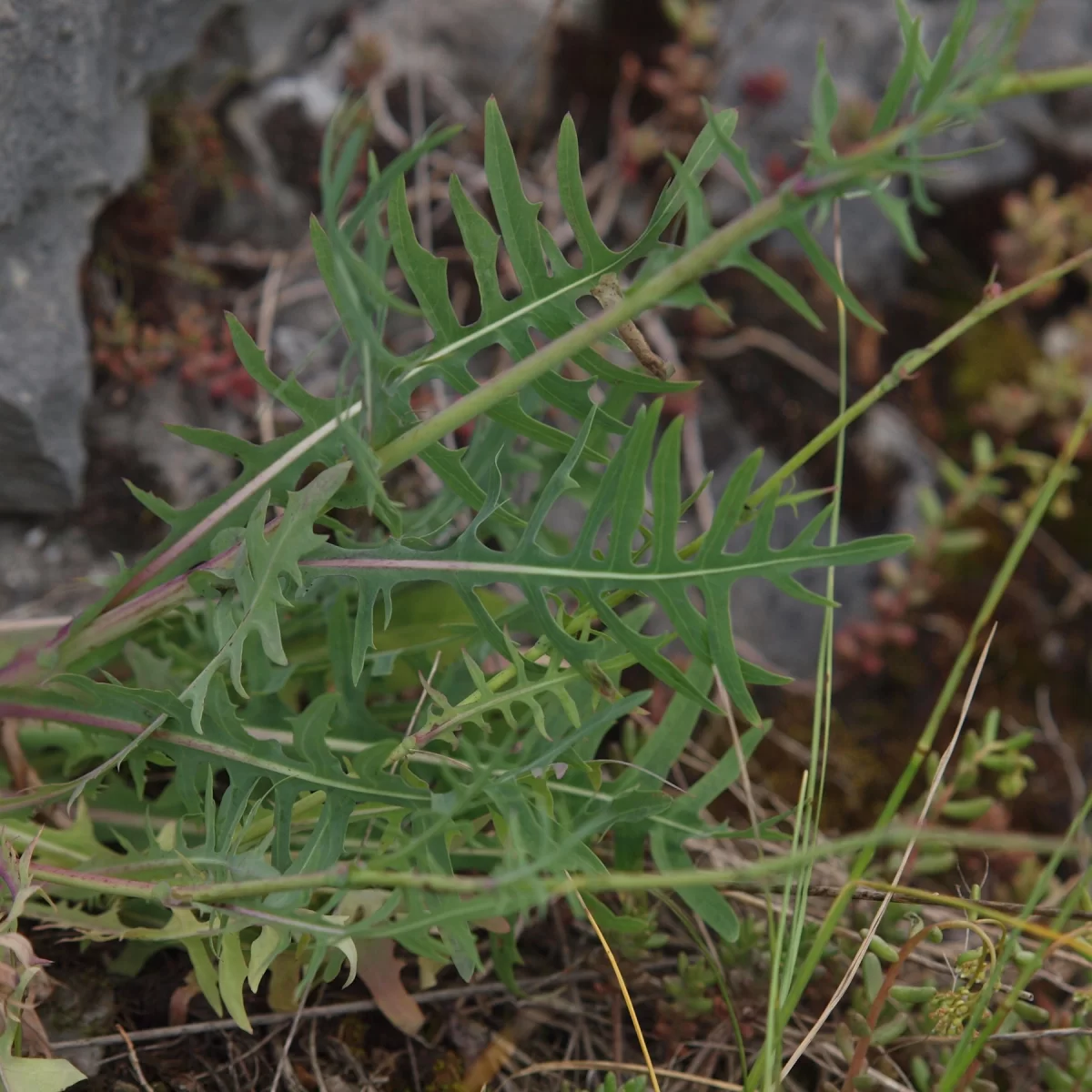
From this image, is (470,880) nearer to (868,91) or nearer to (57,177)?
(57,177)

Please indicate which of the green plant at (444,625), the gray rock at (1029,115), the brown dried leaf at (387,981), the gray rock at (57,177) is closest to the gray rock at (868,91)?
the gray rock at (1029,115)

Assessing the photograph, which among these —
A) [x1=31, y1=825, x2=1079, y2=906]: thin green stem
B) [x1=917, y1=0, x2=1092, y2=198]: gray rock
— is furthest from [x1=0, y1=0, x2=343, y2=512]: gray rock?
[x1=917, y1=0, x2=1092, y2=198]: gray rock

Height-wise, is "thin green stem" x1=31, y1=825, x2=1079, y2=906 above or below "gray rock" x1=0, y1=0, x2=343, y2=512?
below

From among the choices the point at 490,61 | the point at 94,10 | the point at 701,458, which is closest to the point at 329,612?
the point at 94,10

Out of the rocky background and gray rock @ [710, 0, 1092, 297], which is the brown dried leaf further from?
gray rock @ [710, 0, 1092, 297]

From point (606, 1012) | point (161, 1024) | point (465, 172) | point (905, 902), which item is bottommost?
point (606, 1012)

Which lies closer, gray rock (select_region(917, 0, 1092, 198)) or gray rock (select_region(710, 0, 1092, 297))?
gray rock (select_region(710, 0, 1092, 297))

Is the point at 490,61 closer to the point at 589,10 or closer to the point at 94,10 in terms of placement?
the point at 589,10
